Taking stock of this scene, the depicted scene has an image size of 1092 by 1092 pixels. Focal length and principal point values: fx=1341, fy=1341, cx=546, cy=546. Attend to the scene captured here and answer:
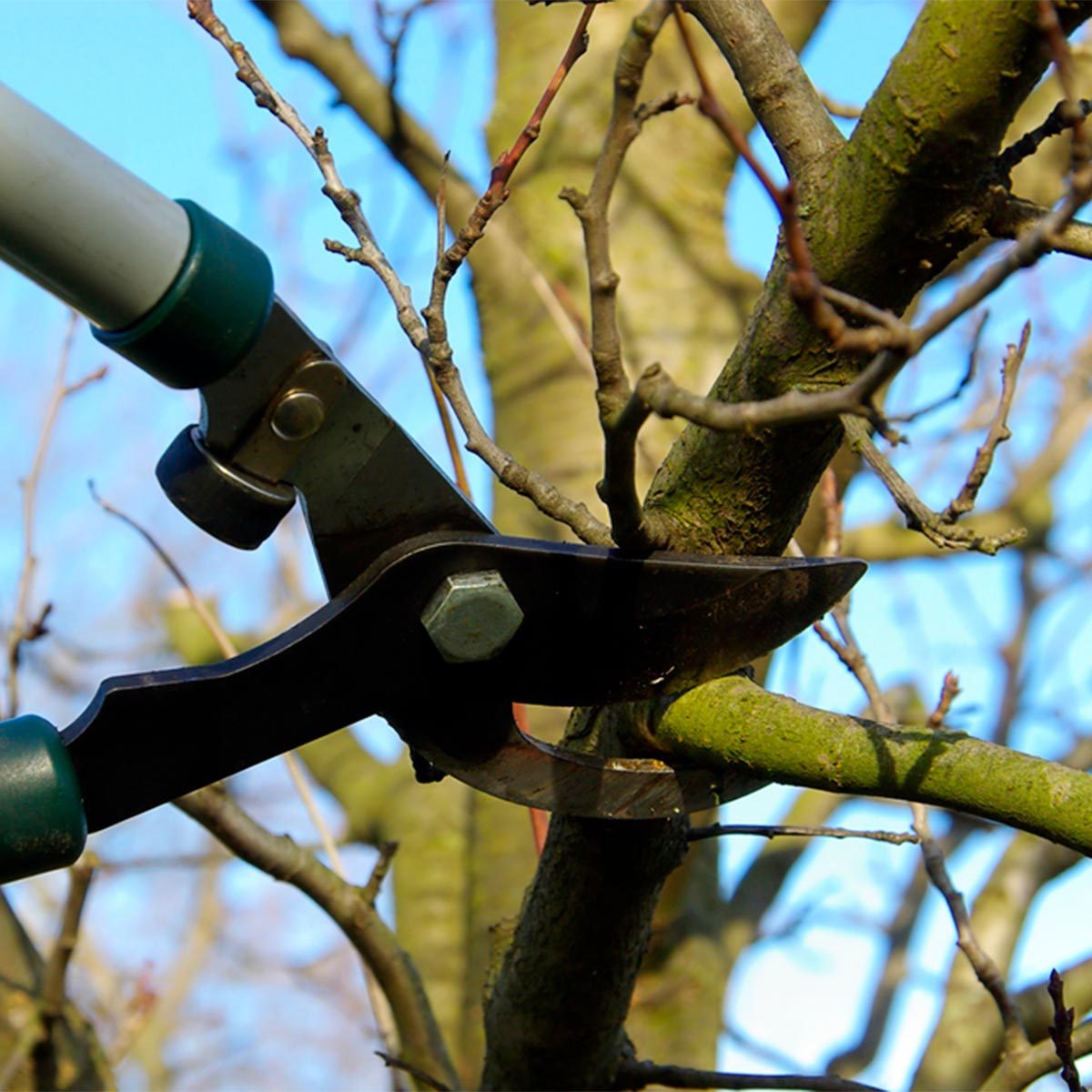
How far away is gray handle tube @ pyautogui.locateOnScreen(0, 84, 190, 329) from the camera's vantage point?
43.4 inches

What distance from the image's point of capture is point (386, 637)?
1.40 metres

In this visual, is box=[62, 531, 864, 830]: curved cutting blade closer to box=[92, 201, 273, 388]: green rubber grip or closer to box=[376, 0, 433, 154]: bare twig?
box=[92, 201, 273, 388]: green rubber grip

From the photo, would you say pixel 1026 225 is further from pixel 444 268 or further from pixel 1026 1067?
pixel 1026 1067

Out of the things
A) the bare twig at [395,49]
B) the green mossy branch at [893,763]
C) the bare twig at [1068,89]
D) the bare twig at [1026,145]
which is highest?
the bare twig at [395,49]

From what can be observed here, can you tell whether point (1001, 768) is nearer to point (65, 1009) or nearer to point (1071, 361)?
point (65, 1009)

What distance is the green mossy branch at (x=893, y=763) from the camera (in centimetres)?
112

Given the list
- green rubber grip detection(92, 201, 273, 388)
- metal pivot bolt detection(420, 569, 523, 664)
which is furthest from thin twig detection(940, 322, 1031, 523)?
green rubber grip detection(92, 201, 273, 388)

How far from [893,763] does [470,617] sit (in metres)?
0.44

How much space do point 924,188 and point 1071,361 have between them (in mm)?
4734

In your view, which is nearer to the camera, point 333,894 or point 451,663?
point 451,663

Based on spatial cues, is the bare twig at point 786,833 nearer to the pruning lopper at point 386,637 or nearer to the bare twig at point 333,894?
the pruning lopper at point 386,637

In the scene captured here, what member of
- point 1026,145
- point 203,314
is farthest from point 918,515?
point 203,314

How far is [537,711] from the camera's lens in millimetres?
2826

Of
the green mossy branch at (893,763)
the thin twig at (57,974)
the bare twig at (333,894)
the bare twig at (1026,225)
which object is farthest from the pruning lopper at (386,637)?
the thin twig at (57,974)
